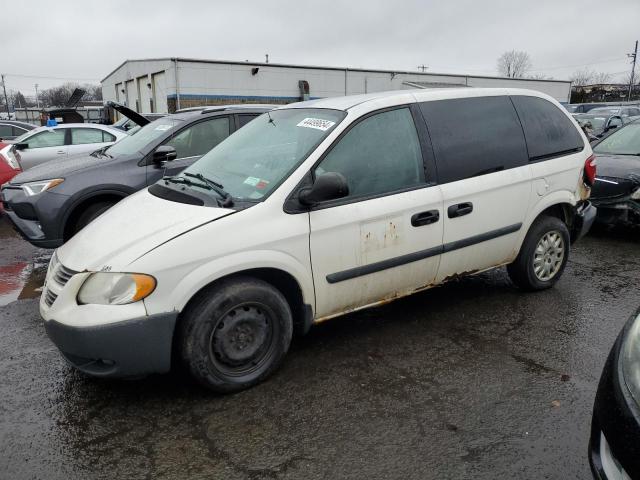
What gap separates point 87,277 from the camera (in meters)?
2.86

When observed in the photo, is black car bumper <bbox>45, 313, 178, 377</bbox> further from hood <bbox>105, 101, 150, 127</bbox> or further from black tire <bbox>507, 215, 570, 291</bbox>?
hood <bbox>105, 101, 150, 127</bbox>

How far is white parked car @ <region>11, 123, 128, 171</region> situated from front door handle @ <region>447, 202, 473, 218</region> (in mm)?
8469

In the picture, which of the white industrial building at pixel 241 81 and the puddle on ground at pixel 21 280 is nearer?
the puddle on ground at pixel 21 280

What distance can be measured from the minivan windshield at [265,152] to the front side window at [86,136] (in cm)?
818

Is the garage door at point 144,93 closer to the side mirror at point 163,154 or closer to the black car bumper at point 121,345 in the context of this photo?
the side mirror at point 163,154

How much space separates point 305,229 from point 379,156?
0.83m

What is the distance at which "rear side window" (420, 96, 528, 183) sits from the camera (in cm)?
383

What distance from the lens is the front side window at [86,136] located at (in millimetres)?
10969

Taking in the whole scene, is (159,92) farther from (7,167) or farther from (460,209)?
(460,209)

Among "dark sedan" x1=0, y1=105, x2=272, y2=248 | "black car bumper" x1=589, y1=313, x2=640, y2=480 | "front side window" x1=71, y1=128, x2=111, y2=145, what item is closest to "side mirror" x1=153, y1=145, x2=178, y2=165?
"dark sedan" x1=0, y1=105, x2=272, y2=248

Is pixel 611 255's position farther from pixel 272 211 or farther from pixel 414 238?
pixel 272 211

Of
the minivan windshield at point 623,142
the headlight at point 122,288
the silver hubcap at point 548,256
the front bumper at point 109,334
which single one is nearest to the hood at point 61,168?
the front bumper at point 109,334

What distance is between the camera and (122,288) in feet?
9.14

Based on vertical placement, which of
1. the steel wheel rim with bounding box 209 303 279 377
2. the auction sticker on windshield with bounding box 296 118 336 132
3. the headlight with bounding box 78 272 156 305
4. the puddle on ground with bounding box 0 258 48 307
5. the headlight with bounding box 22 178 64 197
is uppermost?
the auction sticker on windshield with bounding box 296 118 336 132
